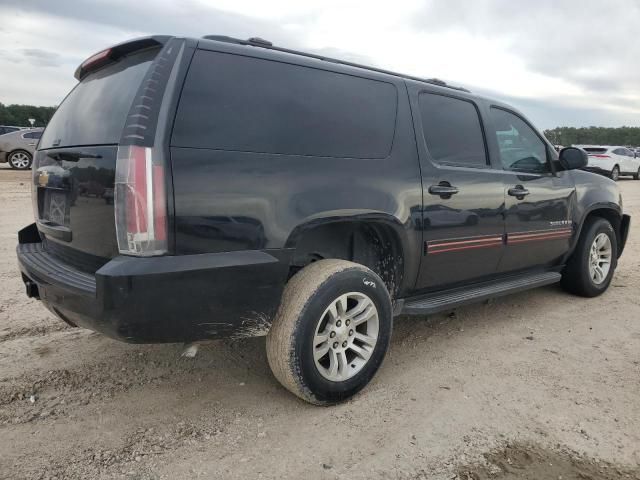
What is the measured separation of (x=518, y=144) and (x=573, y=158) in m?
0.55

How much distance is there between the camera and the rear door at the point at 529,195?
3926mm

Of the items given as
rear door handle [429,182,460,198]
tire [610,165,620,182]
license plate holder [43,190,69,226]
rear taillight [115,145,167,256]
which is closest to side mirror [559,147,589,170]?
rear door handle [429,182,460,198]

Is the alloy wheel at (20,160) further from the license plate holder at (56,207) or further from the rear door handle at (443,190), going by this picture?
the rear door handle at (443,190)

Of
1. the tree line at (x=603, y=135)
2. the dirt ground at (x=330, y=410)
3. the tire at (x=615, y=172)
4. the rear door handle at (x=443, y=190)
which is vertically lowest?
the dirt ground at (x=330, y=410)

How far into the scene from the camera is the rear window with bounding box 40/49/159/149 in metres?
2.44

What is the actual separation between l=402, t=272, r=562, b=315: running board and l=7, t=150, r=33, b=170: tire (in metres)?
17.6

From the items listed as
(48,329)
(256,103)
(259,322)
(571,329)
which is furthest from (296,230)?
(571,329)

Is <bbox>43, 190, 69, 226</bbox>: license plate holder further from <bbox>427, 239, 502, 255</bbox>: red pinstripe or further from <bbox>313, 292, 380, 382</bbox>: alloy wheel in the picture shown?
<bbox>427, 239, 502, 255</bbox>: red pinstripe

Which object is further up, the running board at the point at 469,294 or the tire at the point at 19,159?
the tire at the point at 19,159

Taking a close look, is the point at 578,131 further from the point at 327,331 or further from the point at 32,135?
the point at 327,331

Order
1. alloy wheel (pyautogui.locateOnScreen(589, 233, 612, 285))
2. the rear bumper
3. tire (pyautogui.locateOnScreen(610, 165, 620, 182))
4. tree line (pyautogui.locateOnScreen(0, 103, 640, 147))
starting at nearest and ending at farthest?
the rear bumper < alloy wheel (pyautogui.locateOnScreen(589, 233, 612, 285)) < tire (pyautogui.locateOnScreen(610, 165, 620, 182)) < tree line (pyautogui.locateOnScreen(0, 103, 640, 147))

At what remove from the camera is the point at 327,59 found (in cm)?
309

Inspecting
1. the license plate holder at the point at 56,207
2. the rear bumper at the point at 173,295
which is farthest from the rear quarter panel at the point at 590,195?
the license plate holder at the point at 56,207

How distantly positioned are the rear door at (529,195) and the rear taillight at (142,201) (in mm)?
2621
